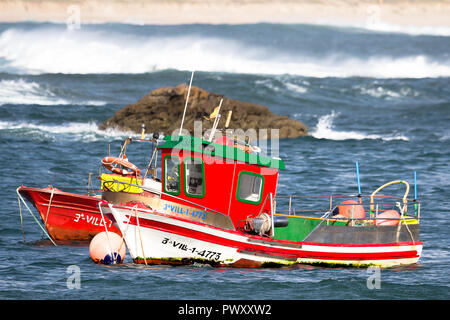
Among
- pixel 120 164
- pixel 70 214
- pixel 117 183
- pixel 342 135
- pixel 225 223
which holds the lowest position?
pixel 70 214

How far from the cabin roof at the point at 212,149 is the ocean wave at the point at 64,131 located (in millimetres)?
23603

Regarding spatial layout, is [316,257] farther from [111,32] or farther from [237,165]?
[111,32]

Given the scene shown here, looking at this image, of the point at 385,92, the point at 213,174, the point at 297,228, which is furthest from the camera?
the point at 385,92

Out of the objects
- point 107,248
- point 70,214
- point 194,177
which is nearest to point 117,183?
point 70,214

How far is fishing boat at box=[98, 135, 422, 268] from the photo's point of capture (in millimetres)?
20125

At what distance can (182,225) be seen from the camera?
785 inches

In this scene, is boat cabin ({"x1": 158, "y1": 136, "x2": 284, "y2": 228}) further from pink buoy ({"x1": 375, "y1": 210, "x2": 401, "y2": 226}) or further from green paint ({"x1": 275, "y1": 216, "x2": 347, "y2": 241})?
pink buoy ({"x1": 375, "y1": 210, "x2": 401, "y2": 226})

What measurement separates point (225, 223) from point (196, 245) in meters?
1.05

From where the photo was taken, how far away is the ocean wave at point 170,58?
88688 millimetres

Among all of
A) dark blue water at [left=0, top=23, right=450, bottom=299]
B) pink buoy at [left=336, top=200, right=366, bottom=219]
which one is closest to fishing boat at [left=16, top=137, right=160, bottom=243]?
dark blue water at [left=0, top=23, right=450, bottom=299]

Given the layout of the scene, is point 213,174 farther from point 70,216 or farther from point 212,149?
point 70,216

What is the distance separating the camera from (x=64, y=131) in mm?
47156

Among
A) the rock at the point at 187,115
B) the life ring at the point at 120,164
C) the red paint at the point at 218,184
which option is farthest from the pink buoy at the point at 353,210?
the rock at the point at 187,115
